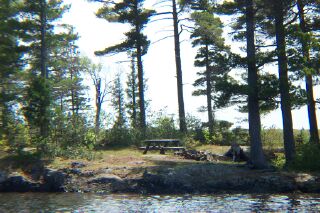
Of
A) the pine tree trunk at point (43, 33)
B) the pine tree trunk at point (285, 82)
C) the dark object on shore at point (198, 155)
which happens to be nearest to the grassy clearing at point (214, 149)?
the dark object on shore at point (198, 155)

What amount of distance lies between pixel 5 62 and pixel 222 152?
57.4 feet

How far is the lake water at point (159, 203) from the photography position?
13.8 m

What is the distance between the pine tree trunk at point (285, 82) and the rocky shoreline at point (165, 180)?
8.25 ft

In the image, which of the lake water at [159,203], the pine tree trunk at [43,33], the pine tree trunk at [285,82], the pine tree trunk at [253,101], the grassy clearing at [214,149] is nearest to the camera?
the lake water at [159,203]

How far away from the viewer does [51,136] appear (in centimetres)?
2491

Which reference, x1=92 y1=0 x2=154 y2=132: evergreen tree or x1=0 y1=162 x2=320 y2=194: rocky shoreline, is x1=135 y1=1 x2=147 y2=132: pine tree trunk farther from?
x1=0 y1=162 x2=320 y2=194: rocky shoreline

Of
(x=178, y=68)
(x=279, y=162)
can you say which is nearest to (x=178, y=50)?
(x=178, y=68)

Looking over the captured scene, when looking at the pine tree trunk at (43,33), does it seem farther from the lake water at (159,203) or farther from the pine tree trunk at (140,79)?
the lake water at (159,203)

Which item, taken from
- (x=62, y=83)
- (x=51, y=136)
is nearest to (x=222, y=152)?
(x=51, y=136)

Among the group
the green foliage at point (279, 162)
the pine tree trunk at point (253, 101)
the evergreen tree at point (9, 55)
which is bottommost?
the green foliage at point (279, 162)

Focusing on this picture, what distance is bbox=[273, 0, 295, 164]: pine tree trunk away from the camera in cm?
1997

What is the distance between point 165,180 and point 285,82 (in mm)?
7123

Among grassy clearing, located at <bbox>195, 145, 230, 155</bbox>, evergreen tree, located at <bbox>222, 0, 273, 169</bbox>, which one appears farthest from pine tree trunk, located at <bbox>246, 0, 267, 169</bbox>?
grassy clearing, located at <bbox>195, 145, 230, 155</bbox>

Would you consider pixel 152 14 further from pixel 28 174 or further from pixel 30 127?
pixel 28 174
